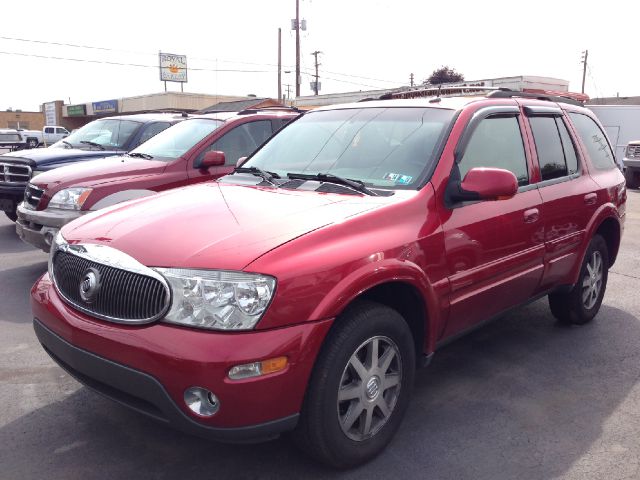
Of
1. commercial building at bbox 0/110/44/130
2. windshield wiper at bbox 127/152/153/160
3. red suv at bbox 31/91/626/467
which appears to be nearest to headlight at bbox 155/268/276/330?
red suv at bbox 31/91/626/467

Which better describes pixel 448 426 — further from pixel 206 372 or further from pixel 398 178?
pixel 206 372

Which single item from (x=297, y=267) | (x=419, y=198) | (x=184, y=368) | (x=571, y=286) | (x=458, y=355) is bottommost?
(x=458, y=355)

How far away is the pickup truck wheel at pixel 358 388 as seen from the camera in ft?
8.69

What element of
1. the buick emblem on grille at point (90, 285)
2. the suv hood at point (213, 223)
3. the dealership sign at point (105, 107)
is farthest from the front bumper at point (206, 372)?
the dealership sign at point (105, 107)

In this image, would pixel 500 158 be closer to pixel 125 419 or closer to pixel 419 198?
pixel 419 198

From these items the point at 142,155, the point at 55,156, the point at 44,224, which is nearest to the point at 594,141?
the point at 142,155

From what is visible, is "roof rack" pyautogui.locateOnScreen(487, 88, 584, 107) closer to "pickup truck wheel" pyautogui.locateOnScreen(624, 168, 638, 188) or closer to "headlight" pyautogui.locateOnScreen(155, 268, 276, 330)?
"headlight" pyautogui.locateOnScreen(155, 268, 276, 330)

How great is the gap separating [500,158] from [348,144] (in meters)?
1.01

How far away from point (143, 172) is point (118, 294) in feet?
12.7

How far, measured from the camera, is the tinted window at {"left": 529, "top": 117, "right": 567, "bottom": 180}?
4.28m

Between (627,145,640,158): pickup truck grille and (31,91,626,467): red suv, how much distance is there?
13.5 m

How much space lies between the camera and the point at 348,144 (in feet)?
12.7

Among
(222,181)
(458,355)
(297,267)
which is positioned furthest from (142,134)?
(297,267)

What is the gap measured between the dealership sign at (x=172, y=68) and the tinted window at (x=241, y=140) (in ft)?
166
